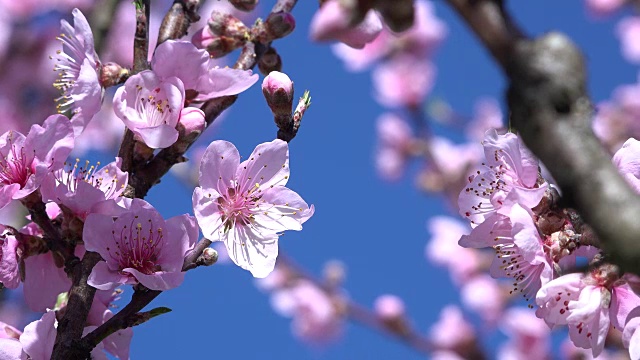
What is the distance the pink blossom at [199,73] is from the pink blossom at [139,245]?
261 millimetres

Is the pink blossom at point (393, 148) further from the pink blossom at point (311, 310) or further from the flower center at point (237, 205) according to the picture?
the flower center at point (237, 205)

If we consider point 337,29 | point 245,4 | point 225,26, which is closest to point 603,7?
point 337,29

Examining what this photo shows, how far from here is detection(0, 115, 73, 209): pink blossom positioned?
137 centimetres

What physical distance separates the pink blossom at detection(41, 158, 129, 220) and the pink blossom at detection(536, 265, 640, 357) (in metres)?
0.77

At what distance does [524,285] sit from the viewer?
162cm

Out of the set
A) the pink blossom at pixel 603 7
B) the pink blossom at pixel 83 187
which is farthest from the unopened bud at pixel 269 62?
the pink blossom at pixel 603 7

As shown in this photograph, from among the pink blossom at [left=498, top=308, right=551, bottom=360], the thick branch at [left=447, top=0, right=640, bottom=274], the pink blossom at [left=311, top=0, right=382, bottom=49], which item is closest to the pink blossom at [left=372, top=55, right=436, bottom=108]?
the pink blossom at [left=498, top=308, right=551, bottom=360]

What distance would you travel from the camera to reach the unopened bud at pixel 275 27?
1698 mm

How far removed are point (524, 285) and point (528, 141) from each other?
3.75ft

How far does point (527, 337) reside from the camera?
491 centimetres

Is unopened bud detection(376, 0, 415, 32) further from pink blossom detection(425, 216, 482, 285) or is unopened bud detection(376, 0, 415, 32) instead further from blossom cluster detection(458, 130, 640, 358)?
pink blossom detection(425, 216, 482, 285)

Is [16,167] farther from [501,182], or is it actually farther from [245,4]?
[501,182]

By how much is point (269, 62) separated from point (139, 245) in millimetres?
538

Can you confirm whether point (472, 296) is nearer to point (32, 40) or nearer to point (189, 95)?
point (32, 40)
